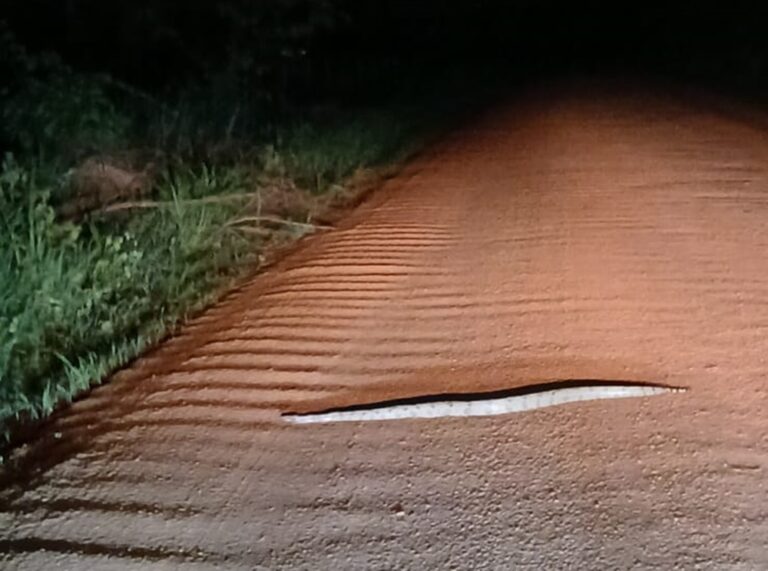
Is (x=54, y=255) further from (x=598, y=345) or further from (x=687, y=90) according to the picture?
(x=687, y=90)

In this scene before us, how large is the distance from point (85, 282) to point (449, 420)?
2.60 meters

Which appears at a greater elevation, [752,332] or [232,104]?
[232,104]

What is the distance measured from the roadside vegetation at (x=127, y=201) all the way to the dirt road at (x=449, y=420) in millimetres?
310

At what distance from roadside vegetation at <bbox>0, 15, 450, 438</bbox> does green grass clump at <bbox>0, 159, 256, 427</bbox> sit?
11mm

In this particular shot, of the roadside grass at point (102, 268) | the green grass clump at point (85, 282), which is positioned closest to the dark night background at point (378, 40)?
the roadside grass at point (102, 268)

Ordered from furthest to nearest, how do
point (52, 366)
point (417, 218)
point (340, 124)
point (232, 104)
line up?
point (340, 124) < point (232, 104) < point (417, 218) < point (52, 366)

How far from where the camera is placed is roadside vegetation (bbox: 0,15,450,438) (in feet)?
20.5

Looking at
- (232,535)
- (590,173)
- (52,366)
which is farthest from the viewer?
(590,173)

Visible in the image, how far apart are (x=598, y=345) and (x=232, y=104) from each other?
730cm

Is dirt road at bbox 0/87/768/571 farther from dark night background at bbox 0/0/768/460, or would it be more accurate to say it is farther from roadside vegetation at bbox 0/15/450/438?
dark night background at bbox 0/0/768/460

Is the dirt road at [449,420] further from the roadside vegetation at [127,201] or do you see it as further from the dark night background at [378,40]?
the dark night background at [378,40]

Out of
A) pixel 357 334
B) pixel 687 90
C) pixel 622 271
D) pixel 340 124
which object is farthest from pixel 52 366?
pixel 687 90

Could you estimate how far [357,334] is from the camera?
6.35m

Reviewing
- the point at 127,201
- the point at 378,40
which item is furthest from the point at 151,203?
the point at 378,40
